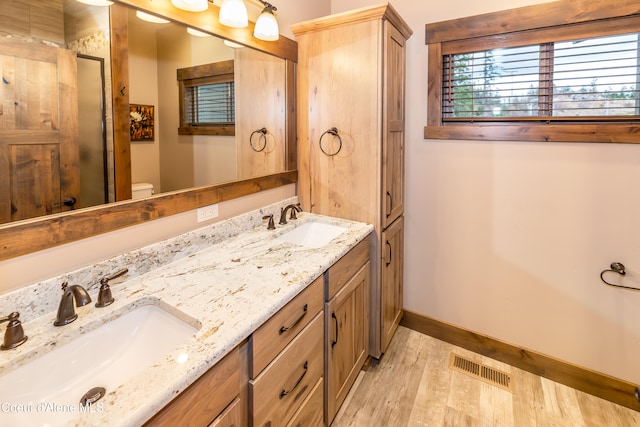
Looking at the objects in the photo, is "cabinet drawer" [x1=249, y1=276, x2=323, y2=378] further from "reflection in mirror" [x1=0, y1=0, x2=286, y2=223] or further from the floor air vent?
the floor air vent

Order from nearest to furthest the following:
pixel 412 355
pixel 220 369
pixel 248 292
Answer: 1. pixel 220 369
2. pixel 248 292
3. pixel 412 355

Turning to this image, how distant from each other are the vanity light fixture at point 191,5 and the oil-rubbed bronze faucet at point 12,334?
1229 millimetres

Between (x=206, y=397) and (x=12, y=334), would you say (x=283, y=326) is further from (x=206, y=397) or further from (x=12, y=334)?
(x=12, y=334)

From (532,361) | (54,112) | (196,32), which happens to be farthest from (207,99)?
(532,361)

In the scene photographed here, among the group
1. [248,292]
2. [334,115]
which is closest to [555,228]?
[334,115]

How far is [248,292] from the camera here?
3.88 feet

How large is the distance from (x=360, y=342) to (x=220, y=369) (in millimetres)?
1206

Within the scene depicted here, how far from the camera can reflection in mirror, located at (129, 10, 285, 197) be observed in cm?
136

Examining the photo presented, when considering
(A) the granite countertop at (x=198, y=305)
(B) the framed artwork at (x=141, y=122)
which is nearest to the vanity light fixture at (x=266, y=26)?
(B) the framed artwork at (x=141, y=122)

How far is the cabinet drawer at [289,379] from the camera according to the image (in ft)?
3.59

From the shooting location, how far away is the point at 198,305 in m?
1.09

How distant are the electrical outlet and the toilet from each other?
0.26 meters

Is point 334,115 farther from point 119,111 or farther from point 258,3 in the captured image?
point 119,111

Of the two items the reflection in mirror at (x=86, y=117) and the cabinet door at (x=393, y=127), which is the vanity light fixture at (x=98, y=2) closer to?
the reflection in mirror at (x=86, y=117)
